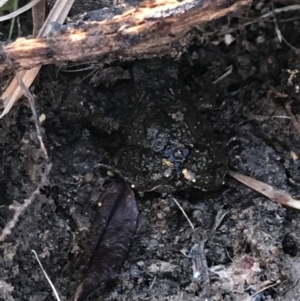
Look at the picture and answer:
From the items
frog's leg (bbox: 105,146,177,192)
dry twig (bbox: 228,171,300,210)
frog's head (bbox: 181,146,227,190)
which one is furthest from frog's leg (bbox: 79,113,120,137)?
dry twig (bbox: 228,171,300,210)

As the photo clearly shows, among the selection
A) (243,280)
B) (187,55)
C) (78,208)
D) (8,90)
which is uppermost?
(8,90)

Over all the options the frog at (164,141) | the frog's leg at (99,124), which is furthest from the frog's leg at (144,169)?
the frog's leg at (99,124)

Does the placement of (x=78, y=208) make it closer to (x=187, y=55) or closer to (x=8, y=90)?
(x=8, y=90)

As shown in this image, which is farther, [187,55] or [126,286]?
[187,55]

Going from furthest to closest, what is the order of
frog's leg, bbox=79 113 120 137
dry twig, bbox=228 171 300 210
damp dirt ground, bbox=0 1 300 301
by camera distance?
frog's leg, bbox=79 113 120 137
dry twig, bbox=228 171 300 210
damp dirt ground, bbox=0 1 300 301

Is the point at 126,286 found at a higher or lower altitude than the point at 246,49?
lower

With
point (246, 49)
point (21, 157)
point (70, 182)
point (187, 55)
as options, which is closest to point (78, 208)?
point (70, 182)

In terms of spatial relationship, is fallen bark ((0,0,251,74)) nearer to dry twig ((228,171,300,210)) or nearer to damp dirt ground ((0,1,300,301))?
damp dirt ground ((0,1,300,301))
